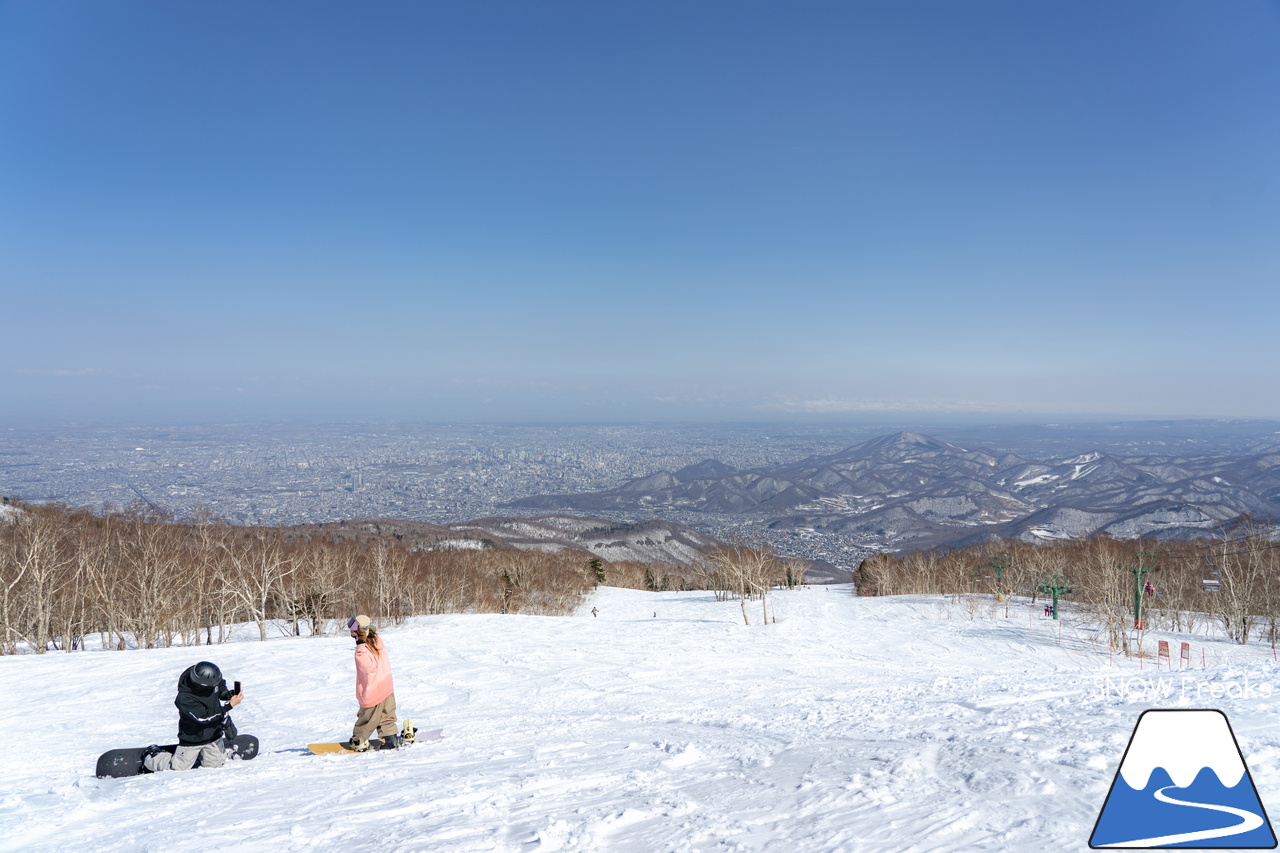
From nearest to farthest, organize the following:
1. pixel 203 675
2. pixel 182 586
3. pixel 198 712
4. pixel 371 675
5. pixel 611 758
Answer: pixel 611 758, pixel 203 675, pixel 198 712, pixel 371 675, pixel 182 586

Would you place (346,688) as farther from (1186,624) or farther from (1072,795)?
(1186,624)

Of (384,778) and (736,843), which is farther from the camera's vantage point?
(384,778)

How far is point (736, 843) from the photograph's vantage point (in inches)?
177

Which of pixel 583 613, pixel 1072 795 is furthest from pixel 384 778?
pixel 583 613

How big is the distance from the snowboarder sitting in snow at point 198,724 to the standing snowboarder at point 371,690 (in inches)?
56.6

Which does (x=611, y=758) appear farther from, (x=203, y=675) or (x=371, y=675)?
(x=203, y=675)

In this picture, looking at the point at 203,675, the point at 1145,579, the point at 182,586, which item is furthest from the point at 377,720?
the point at 1145,579

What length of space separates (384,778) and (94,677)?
529 inches

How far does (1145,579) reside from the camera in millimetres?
43688

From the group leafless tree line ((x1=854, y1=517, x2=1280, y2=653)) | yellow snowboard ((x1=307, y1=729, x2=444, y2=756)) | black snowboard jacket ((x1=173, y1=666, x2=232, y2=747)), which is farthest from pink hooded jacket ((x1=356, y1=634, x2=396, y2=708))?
leafless tree line ((x1=854, y1=517, x2=1280, y2=653))
